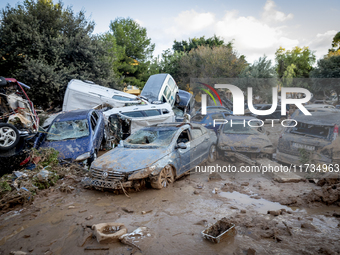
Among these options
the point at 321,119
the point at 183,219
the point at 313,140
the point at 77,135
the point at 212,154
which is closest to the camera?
the point at 183,219

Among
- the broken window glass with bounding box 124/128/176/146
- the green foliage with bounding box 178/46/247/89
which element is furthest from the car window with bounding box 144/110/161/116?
the green foliage with bounding box 178/46/247/89

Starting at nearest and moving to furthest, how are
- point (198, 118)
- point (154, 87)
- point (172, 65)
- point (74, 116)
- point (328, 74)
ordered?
point (74, 116), point (198, 118), point (154, 87), point (328, 74), point (172, 65)

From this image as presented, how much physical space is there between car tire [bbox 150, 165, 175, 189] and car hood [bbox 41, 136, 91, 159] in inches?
105

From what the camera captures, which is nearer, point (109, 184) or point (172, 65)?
point (109, 184)

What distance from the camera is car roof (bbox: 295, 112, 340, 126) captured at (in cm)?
628

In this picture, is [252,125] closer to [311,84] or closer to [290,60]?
[311,84]

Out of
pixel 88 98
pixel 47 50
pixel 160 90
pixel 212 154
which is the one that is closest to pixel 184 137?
pixel 212 154

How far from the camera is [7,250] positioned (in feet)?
10.8

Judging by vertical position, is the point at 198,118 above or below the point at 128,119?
below

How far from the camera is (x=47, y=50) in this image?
1412 centimetres

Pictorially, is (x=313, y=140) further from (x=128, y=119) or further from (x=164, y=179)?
(x=128, y=119)

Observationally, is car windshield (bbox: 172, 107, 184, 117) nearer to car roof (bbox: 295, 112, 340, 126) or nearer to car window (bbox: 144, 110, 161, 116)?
car window (bbox: 144, 110, 161, 116)

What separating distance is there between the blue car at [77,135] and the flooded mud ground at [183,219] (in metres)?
0.97

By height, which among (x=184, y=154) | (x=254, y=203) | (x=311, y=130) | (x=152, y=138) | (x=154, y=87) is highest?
(x=154, y=87)
